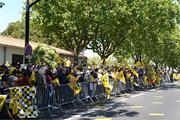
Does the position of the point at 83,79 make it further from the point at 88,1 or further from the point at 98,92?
the point at 88,1

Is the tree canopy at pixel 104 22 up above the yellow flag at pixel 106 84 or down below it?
above

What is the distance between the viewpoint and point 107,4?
28703 mm

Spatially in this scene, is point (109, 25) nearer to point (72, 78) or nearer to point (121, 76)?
point (121, 76)

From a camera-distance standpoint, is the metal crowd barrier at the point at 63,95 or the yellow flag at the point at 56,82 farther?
the yellow flag at the point at 56,82

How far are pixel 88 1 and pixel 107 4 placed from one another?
204 cm

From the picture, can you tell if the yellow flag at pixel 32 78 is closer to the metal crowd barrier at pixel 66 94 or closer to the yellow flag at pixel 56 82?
the metal crowd barrier at pixel 66 94

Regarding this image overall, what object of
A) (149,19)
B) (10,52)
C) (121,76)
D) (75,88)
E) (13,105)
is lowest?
Answer: (13,105)

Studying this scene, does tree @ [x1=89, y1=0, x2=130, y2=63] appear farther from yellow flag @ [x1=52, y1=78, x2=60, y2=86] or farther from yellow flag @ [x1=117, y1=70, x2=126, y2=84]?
yellow flag @ [x1=52, y1=78, x2=60, y2=86]

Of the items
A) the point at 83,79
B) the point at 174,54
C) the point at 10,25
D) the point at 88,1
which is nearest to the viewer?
the point at 83,79

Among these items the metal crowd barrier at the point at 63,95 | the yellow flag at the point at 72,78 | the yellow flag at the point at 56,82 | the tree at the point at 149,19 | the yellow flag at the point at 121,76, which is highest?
the tree at the point at 149,19

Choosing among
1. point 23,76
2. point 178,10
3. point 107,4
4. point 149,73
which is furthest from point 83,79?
point 178,10

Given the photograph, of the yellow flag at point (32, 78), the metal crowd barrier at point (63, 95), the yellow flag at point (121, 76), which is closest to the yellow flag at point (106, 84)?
the metal crowd barrier at point (63, 95)

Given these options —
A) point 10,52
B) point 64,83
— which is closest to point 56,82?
point 64,83

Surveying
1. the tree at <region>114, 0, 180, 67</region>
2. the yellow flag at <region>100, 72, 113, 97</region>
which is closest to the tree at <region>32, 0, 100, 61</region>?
the tree at <region>114, 0, 180, 67</region>
